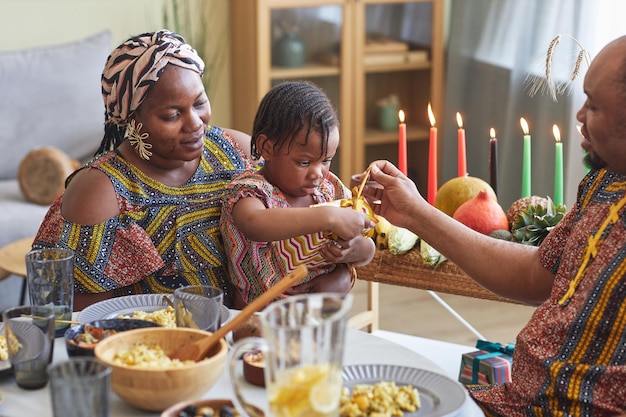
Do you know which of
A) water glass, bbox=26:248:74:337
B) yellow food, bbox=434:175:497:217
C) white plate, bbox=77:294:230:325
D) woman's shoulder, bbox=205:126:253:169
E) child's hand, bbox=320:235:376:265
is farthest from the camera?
yellow food, bbox=434:175:497:217

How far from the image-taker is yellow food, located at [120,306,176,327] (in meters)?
1.71

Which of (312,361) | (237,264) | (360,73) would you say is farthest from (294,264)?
(360,73)

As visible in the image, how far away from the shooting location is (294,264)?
6.92ft

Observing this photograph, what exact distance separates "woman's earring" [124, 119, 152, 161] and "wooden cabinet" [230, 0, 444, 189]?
261 cm

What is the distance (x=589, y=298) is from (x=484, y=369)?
852 millimetres

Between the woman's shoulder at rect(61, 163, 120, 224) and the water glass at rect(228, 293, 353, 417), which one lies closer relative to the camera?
the water glass at rect(228, 293, 353, 417)

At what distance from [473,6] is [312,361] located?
3887 mm

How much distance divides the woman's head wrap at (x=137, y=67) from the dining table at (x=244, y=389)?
0.59 meters

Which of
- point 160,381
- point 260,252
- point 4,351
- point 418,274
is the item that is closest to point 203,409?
point 160,381

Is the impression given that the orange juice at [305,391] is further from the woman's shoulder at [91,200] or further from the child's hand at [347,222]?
the woman's shoulder at [91,200]

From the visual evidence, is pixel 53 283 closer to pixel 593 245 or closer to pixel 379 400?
pixel 379 400

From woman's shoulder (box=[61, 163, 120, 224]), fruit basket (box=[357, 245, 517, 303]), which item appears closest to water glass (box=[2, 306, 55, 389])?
woman's shoulder (box=[61, 163, 120, 224])

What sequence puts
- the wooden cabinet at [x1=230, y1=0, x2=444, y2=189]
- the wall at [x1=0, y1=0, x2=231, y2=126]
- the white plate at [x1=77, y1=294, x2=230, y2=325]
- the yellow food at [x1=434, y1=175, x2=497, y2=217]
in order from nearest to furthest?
the white plate at [x1=77, y1=294, x2=230, y2=325] → the yellow food at [x1=434, y1=175, x2=497, y2=217] → the wall at [x1=0, y1=0, x2=231, y2=126] → the wooden cabinet at [x1=230, y1=0, x2=444, y2=189]

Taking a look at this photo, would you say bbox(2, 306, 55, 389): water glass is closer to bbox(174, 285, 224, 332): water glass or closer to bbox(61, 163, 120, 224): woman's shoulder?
bbox(174, 285, 224, 332): water glass
